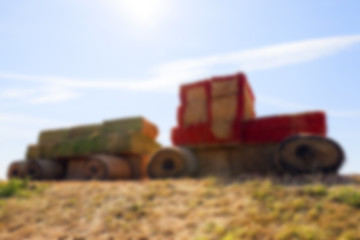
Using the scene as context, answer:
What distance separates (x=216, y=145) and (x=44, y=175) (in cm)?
883

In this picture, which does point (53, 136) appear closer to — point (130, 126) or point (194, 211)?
point (130, 126)

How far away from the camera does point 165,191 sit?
931 centimetres

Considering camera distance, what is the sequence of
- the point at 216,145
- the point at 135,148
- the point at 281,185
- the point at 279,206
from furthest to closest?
the point at 135,148 < the point at 216,145 < the point at 281,185 < the point at 279,206

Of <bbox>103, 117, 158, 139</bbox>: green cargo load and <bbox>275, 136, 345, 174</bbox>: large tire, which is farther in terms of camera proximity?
<bbox>103, 117, 158, 139</bbox>: green cargo load

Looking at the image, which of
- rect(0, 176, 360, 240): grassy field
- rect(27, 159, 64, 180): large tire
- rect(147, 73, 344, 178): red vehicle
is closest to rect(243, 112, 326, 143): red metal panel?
rect(147, 73, 344, 178): red vehicle

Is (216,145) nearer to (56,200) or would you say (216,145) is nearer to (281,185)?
(281,185)

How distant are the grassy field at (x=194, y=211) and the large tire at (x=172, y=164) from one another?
5.18ft

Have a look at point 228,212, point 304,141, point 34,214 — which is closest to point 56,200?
point 34,214

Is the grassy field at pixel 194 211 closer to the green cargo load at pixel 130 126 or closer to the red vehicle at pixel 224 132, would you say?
the red vehicle at pixel 224 132

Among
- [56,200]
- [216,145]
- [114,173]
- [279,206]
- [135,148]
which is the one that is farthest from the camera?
[135,148]

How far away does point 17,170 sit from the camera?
664 inches

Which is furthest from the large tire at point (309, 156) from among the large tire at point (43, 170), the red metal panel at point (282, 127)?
the large tire at point (43, 170)

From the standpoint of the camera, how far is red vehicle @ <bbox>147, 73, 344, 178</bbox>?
12.2 m

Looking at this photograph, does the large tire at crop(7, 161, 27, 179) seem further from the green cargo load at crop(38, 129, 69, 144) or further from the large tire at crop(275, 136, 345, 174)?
the large tire at crop(275, 136, 345, 174)
